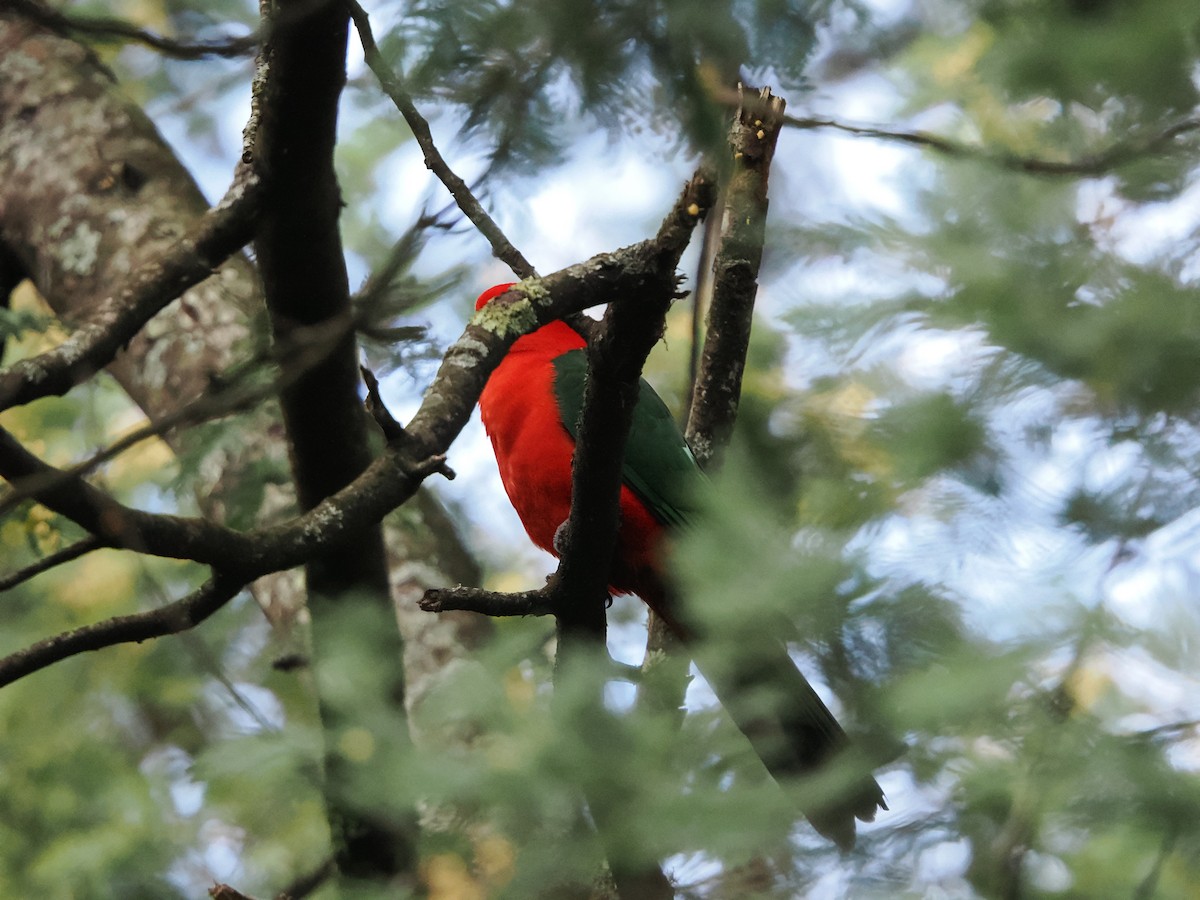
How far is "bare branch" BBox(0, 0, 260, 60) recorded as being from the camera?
6.68 ft

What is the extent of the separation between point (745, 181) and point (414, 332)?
1.04 metres

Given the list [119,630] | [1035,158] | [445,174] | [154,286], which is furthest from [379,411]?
[1035,158]

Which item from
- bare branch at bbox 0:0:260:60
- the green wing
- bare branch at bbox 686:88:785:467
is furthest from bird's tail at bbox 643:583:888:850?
bare branch at bbox 0:0:260:60

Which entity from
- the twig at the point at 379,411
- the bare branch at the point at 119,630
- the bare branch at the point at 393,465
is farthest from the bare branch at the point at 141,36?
the bare branch at the point at 119,630

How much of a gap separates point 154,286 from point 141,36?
103cm

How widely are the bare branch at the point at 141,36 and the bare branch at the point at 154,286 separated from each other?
→ 83 centimetres

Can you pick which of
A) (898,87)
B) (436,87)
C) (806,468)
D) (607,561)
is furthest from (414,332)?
(898,87)

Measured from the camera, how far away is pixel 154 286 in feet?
9.96

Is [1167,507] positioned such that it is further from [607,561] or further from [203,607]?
[203,607]

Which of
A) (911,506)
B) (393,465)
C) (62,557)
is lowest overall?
(911,506)

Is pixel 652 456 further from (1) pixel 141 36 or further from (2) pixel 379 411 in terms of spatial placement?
(1) pixel 141 36

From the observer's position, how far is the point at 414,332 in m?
3.39

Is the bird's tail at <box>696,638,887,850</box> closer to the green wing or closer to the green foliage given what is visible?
the green foliage

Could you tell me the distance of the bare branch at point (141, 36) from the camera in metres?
2.04
